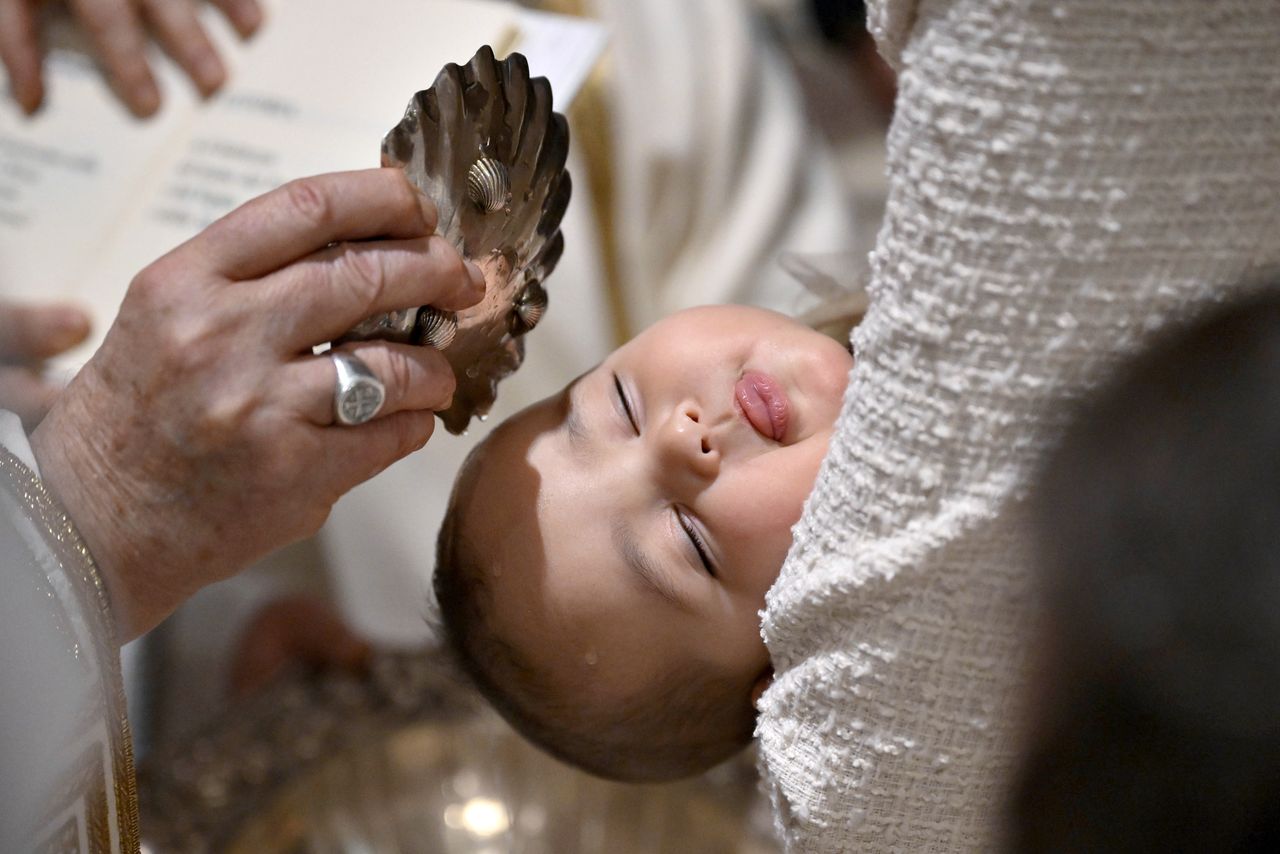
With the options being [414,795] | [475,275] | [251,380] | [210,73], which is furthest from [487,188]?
[414,795]

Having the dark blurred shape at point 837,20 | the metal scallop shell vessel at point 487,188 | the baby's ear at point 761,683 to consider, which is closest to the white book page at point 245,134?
the metal scallop shell vessel at point 487,188

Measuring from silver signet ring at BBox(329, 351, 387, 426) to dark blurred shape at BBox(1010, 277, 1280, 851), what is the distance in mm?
309

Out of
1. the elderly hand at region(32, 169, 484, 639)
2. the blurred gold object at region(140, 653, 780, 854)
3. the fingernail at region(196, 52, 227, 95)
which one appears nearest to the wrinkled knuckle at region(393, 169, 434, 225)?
the elderly hand at region(32, 169, 484, 639)

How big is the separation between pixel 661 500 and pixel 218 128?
52cm

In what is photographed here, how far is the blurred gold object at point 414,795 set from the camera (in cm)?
111

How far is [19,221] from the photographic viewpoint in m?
0.97

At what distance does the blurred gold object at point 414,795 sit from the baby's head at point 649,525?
0.40m

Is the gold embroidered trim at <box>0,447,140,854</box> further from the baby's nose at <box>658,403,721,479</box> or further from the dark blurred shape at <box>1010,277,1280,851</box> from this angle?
the dark blurred shape at <box>1010,277,1280,851</box>

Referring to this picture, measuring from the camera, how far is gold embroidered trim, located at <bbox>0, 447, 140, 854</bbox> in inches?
22.0

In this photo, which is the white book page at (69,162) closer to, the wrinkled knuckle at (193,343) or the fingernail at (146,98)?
the fingernail at (146,98)

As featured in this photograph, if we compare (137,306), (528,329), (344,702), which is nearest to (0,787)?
(137,306)

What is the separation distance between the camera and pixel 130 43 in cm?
100

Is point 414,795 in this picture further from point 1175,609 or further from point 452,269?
point 1175,609

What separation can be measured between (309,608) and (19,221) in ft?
1.56
